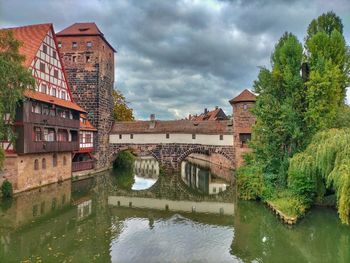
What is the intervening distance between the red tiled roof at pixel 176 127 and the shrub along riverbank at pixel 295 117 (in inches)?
486

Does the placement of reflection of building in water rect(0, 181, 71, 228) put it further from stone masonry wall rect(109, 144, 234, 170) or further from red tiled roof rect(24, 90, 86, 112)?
stone masonry wall rect(109, 144, 234, 170)

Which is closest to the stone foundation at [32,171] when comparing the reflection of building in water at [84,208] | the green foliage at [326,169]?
the reflection of building in water at [84,208]

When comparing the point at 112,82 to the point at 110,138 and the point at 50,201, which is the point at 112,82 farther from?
the point at 50,201

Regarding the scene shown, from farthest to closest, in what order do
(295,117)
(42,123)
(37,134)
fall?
(37,134)
(42,123)
(295,117)

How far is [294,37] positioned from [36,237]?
58.3ft

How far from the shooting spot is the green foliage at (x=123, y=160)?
41406 millimetres

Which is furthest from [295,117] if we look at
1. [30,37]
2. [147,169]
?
[147,169]

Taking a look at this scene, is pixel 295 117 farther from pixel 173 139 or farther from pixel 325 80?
pixel 173 139

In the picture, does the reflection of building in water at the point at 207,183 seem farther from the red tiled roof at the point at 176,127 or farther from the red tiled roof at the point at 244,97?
the red tiled roof at the point at 244,97

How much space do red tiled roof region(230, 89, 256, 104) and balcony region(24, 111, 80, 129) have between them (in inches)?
611

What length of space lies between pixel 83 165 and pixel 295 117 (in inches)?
799

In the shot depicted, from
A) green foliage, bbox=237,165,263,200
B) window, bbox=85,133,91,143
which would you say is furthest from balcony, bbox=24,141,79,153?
green foliage, bbox=237,165,263,200

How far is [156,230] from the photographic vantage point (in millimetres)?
14812

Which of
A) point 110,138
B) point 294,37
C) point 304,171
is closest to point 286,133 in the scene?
point 304,171
